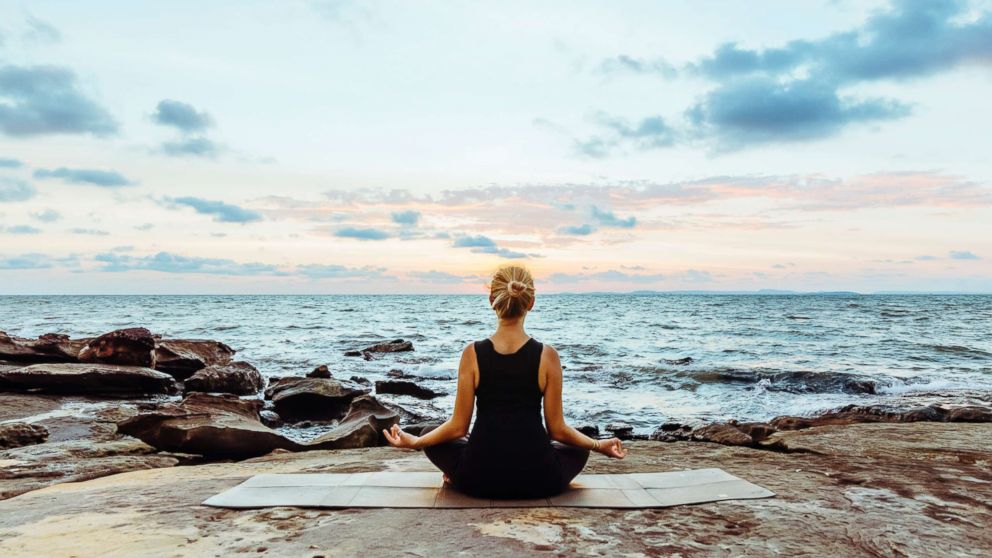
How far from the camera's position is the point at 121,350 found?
604 inches

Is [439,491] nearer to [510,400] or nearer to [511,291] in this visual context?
[510,400]

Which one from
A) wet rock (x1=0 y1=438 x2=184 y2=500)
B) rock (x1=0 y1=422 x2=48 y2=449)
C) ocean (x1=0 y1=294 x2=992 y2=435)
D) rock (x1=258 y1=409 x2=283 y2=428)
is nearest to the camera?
wet rock (x1=0 y1=438 x2=184 y2=500)

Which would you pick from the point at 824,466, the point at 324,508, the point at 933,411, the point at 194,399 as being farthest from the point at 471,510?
the point at 933,411

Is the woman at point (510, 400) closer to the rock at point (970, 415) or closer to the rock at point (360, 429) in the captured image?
the rock at point (360, 429)

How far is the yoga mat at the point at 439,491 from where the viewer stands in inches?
173

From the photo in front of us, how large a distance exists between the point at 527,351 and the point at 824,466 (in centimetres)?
343

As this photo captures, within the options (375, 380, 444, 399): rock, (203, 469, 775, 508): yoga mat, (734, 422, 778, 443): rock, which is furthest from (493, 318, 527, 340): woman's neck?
(375, 380, 444, 399): rock

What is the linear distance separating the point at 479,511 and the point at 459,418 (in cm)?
68

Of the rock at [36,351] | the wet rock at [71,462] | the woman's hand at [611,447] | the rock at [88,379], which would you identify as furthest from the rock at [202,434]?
the rock at [36,351]

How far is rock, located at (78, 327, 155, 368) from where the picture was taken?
15328mm

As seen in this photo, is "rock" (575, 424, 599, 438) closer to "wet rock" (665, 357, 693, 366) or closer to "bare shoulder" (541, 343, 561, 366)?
"bare shoulder" (541, 343, 561, 366)

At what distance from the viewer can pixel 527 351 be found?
14.4 ft

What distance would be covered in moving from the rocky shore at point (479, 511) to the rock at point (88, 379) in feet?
3.85

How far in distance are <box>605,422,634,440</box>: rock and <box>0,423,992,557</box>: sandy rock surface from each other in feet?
20.2
